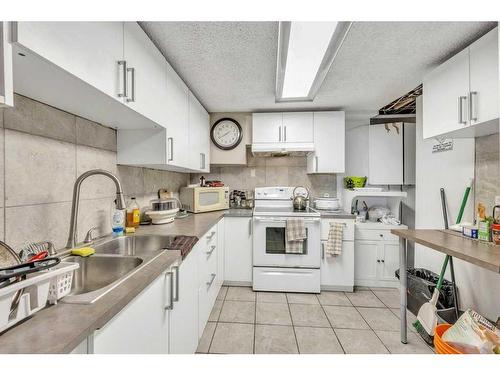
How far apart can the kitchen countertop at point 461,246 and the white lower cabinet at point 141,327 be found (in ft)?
4.82

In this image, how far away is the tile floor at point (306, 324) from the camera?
164 cm

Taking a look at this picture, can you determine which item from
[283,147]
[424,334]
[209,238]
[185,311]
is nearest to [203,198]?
[209,238]

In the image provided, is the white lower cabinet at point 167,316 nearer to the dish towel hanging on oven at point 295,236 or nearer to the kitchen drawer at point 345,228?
the dish towel hanging on oven at point 295,236

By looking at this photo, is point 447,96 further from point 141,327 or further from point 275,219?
Result: point 141,327

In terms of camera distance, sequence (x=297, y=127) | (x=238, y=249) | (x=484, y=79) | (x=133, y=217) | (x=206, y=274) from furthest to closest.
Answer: (x=297, y=127) < (x=238, y=249) < (x=206, y=274) < (x=133, y=217) < (x=484, y=79)

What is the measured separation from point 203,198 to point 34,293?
2.02m

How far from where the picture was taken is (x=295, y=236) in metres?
2.40

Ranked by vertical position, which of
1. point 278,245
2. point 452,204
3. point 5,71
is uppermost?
point 5,71

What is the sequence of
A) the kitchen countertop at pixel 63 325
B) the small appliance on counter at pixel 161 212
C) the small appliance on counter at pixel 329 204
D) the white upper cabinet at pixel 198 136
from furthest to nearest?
the small appliance on counter at pixel 329 204 → the white upper cabinet at pixel 198 136 → the small appliance on counter at pixel 161 212 → the kitchen countertop at pixel 63 325

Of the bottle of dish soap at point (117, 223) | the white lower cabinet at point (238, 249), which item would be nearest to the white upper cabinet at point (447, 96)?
the white lower cabinet at point (238, 249)

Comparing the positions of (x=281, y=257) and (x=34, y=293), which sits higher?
(x=34, y=293)

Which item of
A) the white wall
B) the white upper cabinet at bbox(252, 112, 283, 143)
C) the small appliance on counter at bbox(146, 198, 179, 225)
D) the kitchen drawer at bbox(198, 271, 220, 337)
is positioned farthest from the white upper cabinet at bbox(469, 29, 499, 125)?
the small appliance on counter at bbox(146, 198, 179, 225)

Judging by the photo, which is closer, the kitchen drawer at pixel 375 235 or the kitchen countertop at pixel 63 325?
the kitchen countertop at pixel 63 325
